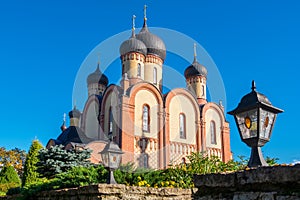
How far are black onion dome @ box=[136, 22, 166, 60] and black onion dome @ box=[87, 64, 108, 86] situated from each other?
5.91 m

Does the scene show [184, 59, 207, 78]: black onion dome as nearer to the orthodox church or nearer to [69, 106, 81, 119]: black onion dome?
the orthodox church

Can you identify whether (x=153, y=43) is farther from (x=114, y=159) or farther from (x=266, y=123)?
(x=266, y=123)

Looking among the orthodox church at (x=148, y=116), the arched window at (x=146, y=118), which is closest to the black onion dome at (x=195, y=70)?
the orthodox church at (x=148, y=116)

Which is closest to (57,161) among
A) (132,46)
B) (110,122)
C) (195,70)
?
(110,122)

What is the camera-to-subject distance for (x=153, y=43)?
29859mm

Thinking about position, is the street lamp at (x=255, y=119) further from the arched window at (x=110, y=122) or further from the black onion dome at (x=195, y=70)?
the black onion dome at (x=195, y=70)

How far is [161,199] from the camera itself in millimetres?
5973

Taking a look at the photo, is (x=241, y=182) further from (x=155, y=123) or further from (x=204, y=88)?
(x=204, y=88)

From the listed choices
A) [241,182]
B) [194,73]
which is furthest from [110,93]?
[241,182]

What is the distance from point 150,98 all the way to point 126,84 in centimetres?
220

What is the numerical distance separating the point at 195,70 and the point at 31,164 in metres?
21.3

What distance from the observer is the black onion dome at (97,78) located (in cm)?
3319

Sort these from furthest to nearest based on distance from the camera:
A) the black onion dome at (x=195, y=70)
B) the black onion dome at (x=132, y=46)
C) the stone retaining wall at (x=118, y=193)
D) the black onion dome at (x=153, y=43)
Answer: the black onion dome at (x=195, y=70), the black onion dome at (x=153, y=43), the black onion dome at (x=132, y=46), the stone retaining wall at (x=118, y=193)

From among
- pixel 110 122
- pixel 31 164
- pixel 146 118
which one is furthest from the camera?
pixel 110 122
